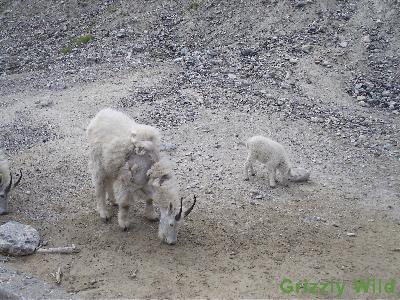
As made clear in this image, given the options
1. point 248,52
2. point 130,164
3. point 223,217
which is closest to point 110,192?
point 130,164

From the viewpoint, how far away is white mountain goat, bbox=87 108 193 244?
965 centimetres

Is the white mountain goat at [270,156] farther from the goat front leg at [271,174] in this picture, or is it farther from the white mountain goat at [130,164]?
the white mountain goat at [130,164]

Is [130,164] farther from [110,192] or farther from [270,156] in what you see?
[270,156]

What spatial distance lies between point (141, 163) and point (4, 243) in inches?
117

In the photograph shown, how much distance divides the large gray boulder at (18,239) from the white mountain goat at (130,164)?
163cm

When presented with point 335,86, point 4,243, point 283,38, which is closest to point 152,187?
point 4,243

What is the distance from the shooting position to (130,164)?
9.77 meters

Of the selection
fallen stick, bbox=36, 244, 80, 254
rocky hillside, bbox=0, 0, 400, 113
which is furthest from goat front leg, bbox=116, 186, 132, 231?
rocky hillside, bbox=0, 0, 400, 113

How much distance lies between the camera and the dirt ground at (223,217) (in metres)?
9.04

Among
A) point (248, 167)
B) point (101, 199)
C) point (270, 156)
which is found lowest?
point (101, 199)

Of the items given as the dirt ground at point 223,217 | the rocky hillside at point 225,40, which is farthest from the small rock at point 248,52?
the dirt ground at point 223,217

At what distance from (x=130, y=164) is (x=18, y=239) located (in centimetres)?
257

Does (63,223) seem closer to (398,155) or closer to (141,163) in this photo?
(141,163)

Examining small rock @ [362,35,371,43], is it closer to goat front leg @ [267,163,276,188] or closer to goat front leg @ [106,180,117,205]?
goat front leg @ [267,163,276,188]
